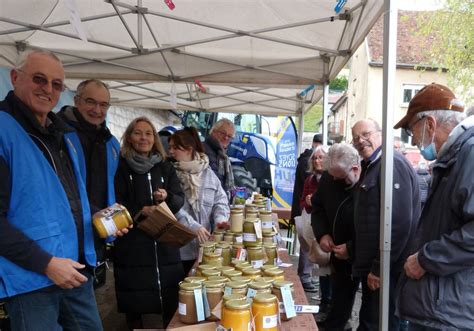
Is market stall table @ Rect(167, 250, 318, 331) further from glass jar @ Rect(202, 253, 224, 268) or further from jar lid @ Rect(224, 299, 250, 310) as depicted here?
glass jar @ Rect(202, 253, 224, 268)

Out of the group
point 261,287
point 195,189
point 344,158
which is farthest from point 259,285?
point 195,189

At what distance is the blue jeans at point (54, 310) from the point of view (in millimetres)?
1486

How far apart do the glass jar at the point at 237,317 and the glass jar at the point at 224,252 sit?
0.85m

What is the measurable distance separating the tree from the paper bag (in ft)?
40.8

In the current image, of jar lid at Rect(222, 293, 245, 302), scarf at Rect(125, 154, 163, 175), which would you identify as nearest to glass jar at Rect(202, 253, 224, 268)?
jar lid at Rect(222, 293, 245, 302)

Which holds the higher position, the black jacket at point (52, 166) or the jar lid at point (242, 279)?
the black jacket at point (52, 166)

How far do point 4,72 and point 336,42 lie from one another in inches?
123

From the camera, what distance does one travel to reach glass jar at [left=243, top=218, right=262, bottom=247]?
246 cm

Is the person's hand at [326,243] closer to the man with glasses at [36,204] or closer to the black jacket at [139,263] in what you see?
the black jacket at [139,263]

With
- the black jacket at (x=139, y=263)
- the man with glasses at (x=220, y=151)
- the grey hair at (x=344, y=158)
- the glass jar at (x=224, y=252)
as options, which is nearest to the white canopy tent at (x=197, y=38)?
the man with glasses at (x=220, y=151)

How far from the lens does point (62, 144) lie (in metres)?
1.78

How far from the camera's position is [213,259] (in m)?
2.11

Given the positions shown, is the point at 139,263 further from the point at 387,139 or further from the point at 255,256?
the point at 387,139

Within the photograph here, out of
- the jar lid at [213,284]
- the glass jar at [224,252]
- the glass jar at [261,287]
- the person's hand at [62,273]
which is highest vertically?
the person's hand at [62,273]
